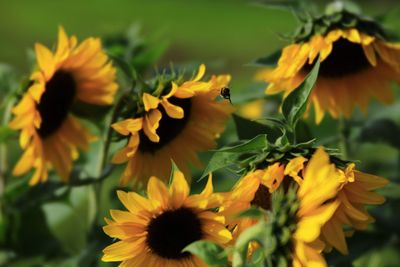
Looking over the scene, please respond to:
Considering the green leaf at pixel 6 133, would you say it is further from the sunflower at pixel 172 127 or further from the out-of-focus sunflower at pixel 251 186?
the out-of-focus sunflower at pixel 251 186

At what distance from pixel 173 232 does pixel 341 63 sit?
470 millimetres

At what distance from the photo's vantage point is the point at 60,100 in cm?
133

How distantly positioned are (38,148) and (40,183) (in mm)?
171

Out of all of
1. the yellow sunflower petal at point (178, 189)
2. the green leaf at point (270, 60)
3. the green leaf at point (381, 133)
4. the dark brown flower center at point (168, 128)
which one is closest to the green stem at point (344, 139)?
the green leaf at point (381, 133)

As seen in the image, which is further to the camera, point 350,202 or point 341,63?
point 341,63

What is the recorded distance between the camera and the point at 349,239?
4.65 feet

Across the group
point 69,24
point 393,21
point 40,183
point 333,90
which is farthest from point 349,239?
point 69,24

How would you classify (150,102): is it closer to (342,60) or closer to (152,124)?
(152,124)

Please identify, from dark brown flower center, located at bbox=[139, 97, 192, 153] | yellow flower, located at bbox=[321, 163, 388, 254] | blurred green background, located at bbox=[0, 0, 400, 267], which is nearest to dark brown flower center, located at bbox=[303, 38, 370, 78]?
dark brown flower center, located at bbox=[139, 97, 192, 153]

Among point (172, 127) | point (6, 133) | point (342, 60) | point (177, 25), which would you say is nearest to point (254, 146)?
point (172, 127)

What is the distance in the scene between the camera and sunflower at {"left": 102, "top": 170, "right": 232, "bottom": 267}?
904 millimetres

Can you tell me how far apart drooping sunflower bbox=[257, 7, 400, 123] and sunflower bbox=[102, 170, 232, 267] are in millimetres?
286

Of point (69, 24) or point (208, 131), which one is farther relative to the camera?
point (69, 24)

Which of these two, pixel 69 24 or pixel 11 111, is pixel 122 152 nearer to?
pixel 11 111
